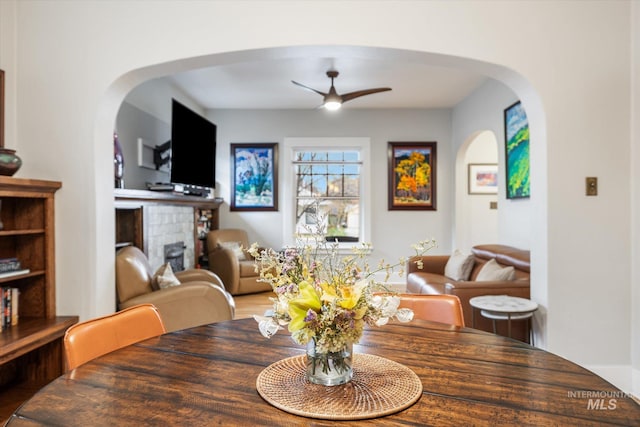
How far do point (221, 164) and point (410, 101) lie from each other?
307 cm

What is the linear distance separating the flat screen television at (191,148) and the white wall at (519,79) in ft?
4.92

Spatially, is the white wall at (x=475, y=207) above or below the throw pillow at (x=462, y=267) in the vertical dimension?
above

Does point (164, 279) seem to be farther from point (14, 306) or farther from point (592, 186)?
point (592, 186)

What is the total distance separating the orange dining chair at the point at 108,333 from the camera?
4.09 feet

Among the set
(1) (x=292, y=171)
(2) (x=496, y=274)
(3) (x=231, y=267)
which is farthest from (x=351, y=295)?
(1) (x=292, y=171)

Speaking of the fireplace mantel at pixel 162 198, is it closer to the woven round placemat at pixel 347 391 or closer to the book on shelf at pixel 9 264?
the book on shelf at pixel 9 264

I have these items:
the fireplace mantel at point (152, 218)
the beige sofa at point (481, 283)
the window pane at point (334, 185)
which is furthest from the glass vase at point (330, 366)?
the window pane at point (334, 185)

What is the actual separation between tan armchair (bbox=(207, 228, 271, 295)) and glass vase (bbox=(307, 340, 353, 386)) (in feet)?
14.2

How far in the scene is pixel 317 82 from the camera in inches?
198

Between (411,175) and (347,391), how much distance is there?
18.8ft

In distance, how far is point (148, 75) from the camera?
9.11 feet

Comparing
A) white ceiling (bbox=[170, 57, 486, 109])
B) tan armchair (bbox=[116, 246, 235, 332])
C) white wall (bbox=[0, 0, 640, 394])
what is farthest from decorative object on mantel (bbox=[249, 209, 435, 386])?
white ceiling (bbox=[170, 57, 486, 109])

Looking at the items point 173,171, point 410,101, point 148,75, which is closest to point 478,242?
point 410,101

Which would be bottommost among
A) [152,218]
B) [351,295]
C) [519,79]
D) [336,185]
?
[351,295]
